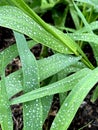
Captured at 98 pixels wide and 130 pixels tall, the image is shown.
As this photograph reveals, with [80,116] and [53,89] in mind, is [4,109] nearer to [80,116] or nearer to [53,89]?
[53,89]

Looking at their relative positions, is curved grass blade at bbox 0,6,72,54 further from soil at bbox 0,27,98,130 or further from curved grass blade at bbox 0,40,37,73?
soil at bbox 0,27,98,130

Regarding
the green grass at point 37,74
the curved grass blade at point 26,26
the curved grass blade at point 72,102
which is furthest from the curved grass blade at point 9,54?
the curved grass blade at point 72,102

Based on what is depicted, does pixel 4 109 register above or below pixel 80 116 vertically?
above

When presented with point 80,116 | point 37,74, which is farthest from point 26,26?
point 80,116

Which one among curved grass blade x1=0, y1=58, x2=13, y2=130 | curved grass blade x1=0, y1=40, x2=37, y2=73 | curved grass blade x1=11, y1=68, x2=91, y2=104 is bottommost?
curved grass blade x1=0, y1=58, x2=13, y2=130

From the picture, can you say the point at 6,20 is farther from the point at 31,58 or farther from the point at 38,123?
the point at 38,123

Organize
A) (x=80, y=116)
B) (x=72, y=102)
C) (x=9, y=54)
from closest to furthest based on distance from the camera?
(x=72, y=102), (x=9, y=54), (x=80, y=116)

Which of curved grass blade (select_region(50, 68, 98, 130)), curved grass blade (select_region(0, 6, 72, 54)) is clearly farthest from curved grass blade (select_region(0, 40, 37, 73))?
curved grass blade (select_region(50, 68, 98, 130))
